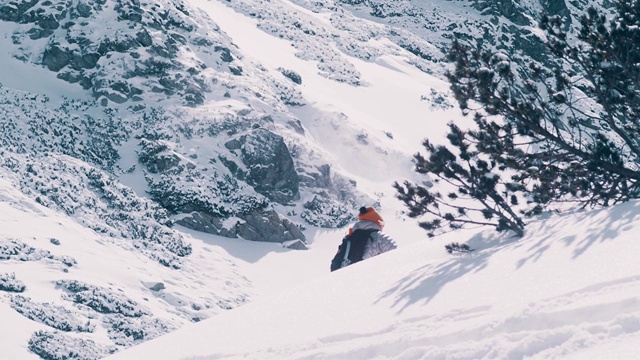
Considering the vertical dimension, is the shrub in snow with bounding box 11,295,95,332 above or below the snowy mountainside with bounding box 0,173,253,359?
above

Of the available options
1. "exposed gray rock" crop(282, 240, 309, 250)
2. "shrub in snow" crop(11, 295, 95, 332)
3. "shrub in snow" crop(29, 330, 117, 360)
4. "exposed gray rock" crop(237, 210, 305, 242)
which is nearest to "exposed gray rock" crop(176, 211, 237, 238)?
"exposed gray rock" crop(237, 210, 305, 242)

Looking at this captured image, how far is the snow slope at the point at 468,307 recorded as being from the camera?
4.45 m

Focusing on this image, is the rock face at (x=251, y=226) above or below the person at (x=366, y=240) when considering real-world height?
below

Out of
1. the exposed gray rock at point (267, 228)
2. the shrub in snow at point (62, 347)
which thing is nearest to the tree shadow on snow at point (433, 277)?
the shrub in snow at point (62, 347)

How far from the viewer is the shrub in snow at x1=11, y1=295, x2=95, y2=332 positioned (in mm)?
13367

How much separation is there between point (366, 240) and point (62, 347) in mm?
6476

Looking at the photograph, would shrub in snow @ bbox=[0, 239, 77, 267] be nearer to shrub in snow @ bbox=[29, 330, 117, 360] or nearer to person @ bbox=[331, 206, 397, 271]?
shrub in snow @ bbox=[29, 330, 117, 360]

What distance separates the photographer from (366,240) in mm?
8727

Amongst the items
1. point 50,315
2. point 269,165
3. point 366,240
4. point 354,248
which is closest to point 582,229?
point 366,240

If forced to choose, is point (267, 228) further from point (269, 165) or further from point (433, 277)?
point (433, 277)

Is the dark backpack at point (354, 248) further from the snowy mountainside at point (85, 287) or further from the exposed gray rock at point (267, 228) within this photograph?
the exposed gray rock at point (267, 228)

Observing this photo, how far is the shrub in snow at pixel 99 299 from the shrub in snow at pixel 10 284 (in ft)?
2.99

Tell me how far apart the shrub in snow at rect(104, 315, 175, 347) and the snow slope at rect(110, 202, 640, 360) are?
7.68m

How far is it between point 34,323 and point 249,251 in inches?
480
